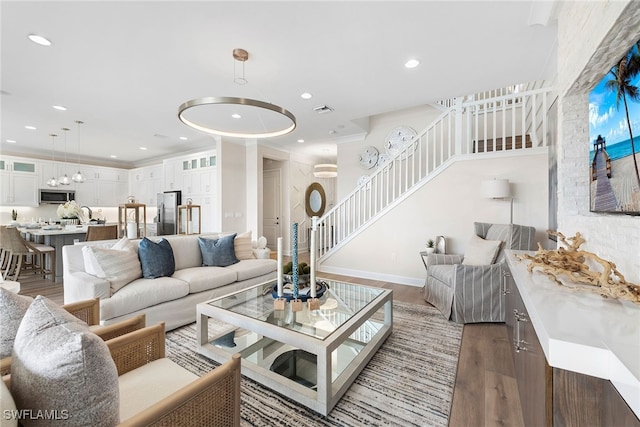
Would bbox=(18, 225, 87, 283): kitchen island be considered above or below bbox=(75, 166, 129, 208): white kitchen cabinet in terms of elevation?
below

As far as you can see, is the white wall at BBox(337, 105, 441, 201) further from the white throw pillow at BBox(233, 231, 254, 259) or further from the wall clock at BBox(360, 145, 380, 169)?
the white throw pillow at BBox(233, 231, 254, 259)

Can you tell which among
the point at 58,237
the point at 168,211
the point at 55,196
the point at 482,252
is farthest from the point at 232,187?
the point at 55,196

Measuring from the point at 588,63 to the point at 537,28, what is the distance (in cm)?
125

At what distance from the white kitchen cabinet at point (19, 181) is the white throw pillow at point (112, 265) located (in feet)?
20.5

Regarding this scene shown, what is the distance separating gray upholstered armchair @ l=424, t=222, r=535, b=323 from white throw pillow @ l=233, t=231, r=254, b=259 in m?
2.42

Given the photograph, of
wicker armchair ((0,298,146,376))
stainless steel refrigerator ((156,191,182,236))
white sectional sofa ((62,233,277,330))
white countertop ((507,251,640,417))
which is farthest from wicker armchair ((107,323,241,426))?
stainless steel refrigerator ((156,191,182,236))

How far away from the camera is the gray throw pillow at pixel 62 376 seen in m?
0.70

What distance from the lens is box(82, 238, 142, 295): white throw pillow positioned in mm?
2420

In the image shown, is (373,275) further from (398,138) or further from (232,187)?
(232,187)

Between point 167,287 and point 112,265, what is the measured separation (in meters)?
0.51

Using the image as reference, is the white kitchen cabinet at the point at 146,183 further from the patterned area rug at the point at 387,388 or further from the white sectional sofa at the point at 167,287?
the patterned area rug at the point at 387,388

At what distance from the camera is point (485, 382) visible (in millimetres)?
1845

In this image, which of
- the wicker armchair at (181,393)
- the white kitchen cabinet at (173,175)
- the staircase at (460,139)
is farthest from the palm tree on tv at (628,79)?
the white kitchen cabinet at (173,175)

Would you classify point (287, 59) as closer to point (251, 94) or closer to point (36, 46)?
point (251, 94)
